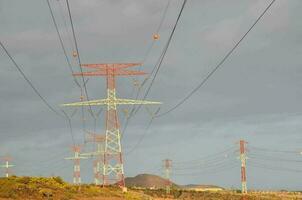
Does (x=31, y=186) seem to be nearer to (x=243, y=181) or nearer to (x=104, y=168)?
(x=104, y=168)

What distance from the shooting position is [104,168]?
264 ft

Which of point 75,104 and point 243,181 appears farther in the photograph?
point 243,181

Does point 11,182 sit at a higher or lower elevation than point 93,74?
lower

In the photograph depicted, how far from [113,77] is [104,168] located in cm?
1208

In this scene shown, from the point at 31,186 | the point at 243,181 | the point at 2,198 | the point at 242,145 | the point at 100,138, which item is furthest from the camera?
the point at 100,138

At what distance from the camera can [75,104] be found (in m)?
85.2

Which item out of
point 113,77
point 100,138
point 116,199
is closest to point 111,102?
point 113,77

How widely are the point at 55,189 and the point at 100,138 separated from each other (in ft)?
230

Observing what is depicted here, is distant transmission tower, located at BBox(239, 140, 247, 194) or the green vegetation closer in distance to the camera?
the green vegetation

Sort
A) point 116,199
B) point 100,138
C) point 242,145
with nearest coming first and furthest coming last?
point 116,199 → point 242,145 → point 100,138

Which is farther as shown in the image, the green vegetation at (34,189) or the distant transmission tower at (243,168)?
the distant transmission tower at (243,168)

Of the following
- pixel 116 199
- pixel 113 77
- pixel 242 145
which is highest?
pixel 113 77

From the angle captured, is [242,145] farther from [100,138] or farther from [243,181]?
[100,138]

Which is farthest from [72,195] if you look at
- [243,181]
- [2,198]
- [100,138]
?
[100,138]
